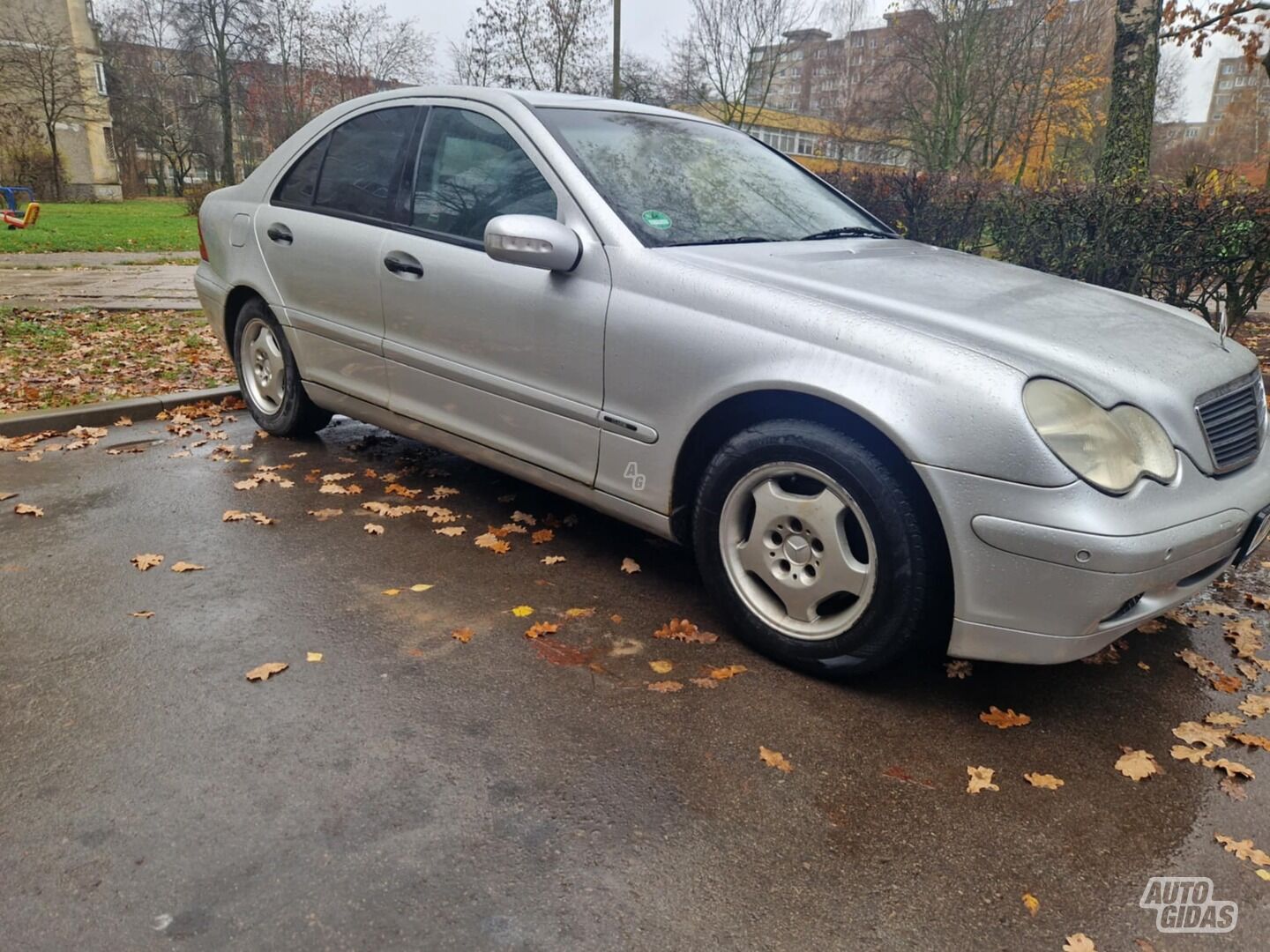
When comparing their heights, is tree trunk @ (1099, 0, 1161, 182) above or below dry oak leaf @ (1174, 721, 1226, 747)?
above

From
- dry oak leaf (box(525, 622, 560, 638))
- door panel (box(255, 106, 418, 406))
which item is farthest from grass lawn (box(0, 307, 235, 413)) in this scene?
dry oak leaf (box(525, 622, 560, 638))

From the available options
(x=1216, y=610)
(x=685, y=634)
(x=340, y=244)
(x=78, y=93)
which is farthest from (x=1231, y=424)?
(x=78, y=93)

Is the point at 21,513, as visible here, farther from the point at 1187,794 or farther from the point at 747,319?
the point at 1187,794

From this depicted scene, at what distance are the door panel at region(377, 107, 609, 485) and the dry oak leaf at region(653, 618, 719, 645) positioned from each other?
634 mm

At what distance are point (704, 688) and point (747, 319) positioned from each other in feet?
3.80

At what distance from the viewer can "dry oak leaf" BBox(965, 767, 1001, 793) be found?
8.26ft

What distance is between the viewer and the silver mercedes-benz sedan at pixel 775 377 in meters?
2.56

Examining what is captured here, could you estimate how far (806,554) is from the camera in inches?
116

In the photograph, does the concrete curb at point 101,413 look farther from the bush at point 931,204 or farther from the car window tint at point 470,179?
the bush at point 931,204

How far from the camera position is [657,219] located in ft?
11.5

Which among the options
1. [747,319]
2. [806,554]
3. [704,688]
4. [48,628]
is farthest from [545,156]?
[48,628]

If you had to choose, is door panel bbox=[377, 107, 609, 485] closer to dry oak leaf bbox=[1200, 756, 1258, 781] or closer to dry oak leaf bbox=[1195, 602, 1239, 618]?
dry oak leaf bbox=[1200, 756, 1258, 781]

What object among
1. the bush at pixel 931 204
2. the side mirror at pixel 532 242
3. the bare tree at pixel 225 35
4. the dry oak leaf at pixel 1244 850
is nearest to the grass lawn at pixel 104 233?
the bare tree at pixel 225 35

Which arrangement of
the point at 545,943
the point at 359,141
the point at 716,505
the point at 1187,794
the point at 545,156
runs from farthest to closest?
1. the point at 359,141
2. the point at 545,156
3. the point at 716,505
4. the point at 1187,794
5. the point at 545,943
